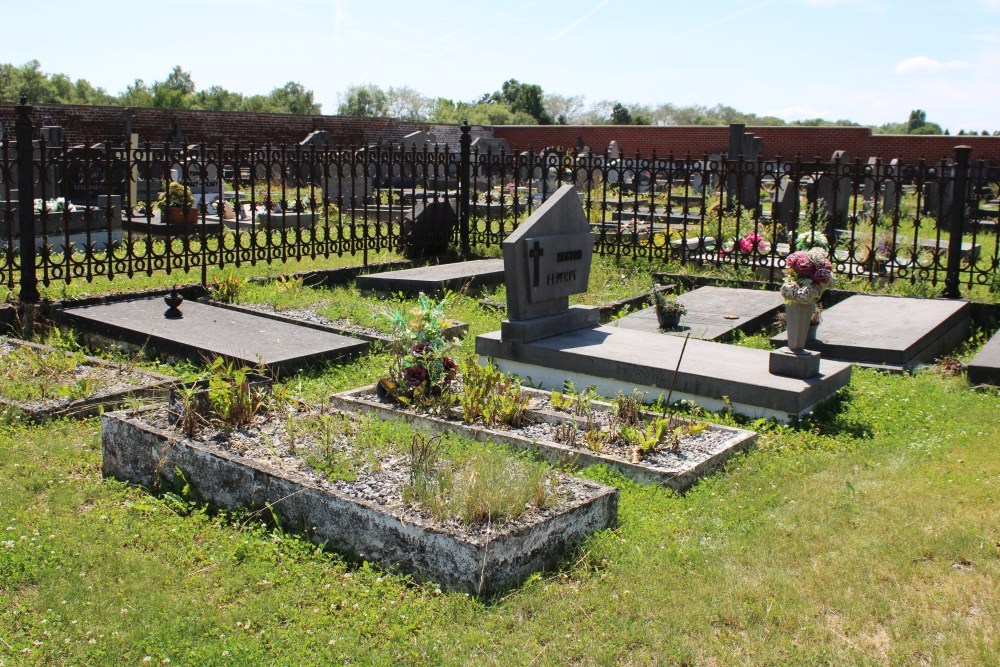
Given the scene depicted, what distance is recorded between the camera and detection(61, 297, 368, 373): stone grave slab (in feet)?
24.5

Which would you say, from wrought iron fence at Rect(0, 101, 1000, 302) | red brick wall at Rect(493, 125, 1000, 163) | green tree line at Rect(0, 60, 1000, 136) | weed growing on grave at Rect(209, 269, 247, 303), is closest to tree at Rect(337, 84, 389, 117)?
green tree line at Rect(0, 60, 1000, 136)

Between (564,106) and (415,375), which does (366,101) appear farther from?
Answer: (415,375)

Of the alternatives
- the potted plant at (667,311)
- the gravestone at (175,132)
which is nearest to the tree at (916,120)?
the gravestone at (175,132)

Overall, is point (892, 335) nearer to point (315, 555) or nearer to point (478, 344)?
point (478, 344)

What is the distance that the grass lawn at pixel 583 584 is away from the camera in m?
3.63

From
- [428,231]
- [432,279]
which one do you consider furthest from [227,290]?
[428,231]

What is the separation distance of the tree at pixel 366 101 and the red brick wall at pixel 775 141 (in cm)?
3076

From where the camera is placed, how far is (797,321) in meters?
6.73

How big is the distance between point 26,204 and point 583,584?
7073 mm

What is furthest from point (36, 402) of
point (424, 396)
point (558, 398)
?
point (558, 398)

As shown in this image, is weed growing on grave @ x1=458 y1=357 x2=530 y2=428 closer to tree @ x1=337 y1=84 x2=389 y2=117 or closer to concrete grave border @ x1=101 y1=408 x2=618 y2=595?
concrete grave border @ x1=101 y1=408 x2=618 y2=595

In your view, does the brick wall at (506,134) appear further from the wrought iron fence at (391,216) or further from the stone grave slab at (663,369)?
the stone grave slab at (663,369)

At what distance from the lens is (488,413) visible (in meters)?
6.07

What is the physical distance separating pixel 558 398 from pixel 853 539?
7.37 feet
